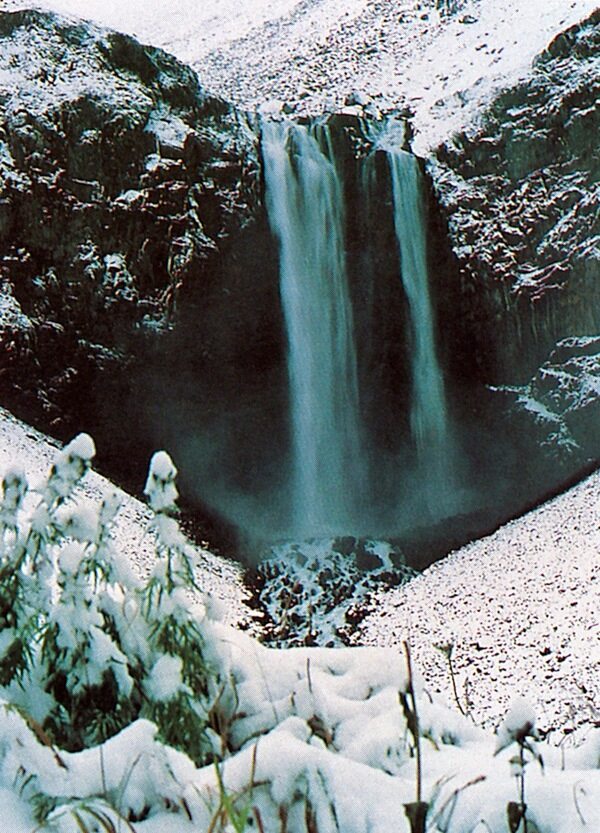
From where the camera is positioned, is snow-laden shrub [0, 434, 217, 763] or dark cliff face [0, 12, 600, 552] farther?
dark cliff face [0, 12, 600, 552]

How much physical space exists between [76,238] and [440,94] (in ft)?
40.8

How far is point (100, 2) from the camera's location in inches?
797

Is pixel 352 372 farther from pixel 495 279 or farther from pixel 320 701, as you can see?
pixel 320 701

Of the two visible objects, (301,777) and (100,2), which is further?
(100,2)

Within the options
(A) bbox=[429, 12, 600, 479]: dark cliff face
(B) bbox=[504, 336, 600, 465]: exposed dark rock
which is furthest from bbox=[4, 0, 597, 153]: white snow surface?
(B) bbox=[504, 336, 600, 465]: exposed dark rock

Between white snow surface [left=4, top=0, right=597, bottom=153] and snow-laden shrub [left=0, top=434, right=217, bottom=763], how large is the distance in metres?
18.6

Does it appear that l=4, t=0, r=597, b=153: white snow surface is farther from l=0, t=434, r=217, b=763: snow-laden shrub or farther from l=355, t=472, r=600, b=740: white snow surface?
l=0, t=434, r=217, b=763: snow-laden shrub

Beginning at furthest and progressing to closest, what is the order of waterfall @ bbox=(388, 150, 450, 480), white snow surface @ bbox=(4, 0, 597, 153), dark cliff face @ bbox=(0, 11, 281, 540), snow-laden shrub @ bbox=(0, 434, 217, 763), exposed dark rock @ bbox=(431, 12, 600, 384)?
1. white snow surface @ bbox=(4, 0, 597, 153)
2. exposed dark rock @ bbox=(431, 12, 600, 384)
3. waterfall @ bbox=(388, 150, 450, 480)
4. dark cliff face @ bbox=(0, 11, 281, 540)
5. snow-laden shrub @ bbox=(0, 434, 217, 763)

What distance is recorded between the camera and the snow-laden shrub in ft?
6.83

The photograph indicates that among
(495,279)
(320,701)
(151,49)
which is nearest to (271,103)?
(151,49)

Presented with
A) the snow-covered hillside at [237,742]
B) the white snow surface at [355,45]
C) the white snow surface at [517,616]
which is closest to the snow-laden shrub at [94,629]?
the snow-covered hillside at [237,742]

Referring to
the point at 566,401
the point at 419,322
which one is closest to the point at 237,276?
the point at 419,322

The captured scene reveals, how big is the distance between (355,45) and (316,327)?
53.3ft

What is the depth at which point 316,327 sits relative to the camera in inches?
716
